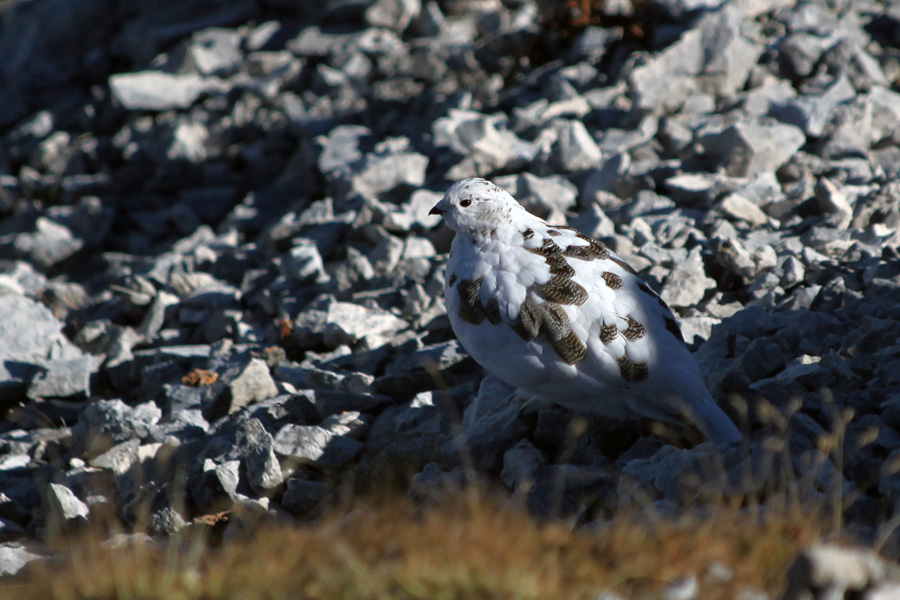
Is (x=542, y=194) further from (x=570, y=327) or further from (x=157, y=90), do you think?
(x=157, y=90)

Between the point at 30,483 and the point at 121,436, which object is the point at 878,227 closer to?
the point at 121,436

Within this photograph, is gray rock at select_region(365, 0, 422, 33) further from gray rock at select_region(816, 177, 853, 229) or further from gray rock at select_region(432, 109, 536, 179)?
gray rock at select_region(816, 177, 853, 229)

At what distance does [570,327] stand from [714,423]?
72 cm

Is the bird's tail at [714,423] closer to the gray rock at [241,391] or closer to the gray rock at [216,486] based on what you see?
the gray rock at [216,486]

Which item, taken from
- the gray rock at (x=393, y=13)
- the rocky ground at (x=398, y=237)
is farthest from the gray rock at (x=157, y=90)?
the gray rock at (x=393, y=13)

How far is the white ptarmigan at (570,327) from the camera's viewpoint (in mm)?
3699

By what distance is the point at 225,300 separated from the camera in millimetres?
6527

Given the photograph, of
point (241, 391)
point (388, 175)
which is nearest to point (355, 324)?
point (241, 391)

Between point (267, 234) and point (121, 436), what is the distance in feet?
8.64

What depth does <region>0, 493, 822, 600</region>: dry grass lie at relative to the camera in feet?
7.91

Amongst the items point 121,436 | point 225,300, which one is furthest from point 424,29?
point 121,436

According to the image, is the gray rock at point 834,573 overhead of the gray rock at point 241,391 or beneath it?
overhead

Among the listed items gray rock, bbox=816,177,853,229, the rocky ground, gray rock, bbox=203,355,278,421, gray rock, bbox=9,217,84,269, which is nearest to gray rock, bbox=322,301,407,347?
the rocky ground

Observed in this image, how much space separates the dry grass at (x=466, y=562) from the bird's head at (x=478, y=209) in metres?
1.54
